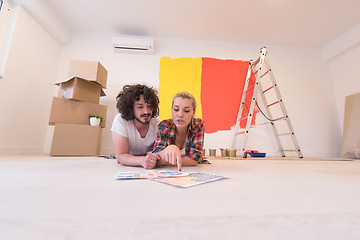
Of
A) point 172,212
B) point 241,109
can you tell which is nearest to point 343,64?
point 241,109

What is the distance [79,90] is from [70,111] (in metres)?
0.23

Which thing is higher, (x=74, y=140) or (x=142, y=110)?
(x=142, y=110)

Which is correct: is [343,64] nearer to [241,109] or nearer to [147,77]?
[241,109]

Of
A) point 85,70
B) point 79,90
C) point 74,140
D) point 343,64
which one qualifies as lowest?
point 74,140

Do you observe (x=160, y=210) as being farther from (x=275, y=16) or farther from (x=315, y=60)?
(x=315, y=60)

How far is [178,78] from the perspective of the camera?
2660 millimetres

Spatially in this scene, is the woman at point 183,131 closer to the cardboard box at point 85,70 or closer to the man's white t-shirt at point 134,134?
the man's white t-shirt at point 134,134

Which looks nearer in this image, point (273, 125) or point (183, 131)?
point (183, 131)

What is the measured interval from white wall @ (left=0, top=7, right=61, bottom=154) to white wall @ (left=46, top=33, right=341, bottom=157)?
28cm

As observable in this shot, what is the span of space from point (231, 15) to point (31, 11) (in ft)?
7.73

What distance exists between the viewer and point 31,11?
202 cm

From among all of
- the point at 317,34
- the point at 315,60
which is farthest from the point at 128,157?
the point at 315,60

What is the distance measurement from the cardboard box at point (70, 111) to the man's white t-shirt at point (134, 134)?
89cm

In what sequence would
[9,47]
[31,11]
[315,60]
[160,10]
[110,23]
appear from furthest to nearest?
[315,60]
[110,23]
[160,10]
[31,11]
[9,47]
